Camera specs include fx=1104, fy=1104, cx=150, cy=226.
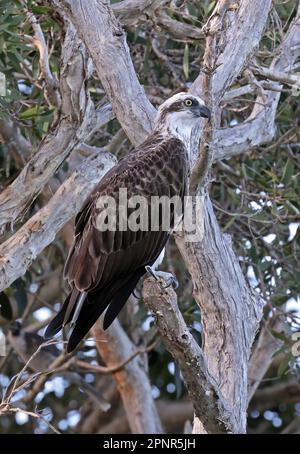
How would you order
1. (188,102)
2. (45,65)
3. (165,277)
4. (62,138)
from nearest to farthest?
(165,277) < (188,102) < (62,138) < (45,65)

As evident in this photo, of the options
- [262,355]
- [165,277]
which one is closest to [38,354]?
[262,355]

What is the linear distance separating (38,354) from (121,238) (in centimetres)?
336

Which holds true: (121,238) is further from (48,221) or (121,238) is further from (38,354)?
(38,354)

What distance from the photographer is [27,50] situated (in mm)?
7371

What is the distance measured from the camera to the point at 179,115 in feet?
20.9

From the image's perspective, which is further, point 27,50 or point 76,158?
point 76,158

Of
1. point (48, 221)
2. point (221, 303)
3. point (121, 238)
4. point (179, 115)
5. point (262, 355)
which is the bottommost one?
point (262, 355)

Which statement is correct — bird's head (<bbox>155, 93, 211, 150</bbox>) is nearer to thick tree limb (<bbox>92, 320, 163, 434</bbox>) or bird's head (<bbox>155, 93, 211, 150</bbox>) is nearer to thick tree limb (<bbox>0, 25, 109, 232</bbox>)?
thick tree limb (<bbox>0, 25, 109, 232</bbox>)

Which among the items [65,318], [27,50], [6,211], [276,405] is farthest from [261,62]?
[276,405]

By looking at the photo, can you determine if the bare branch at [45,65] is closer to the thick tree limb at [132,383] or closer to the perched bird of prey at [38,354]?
the perched bird of prey at [38,354]

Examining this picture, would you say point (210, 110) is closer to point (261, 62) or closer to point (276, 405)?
point (261, 62)

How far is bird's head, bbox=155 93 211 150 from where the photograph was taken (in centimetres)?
633

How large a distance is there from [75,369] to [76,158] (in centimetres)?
202

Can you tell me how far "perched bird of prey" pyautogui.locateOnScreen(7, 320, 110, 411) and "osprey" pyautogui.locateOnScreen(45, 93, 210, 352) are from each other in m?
2.97
